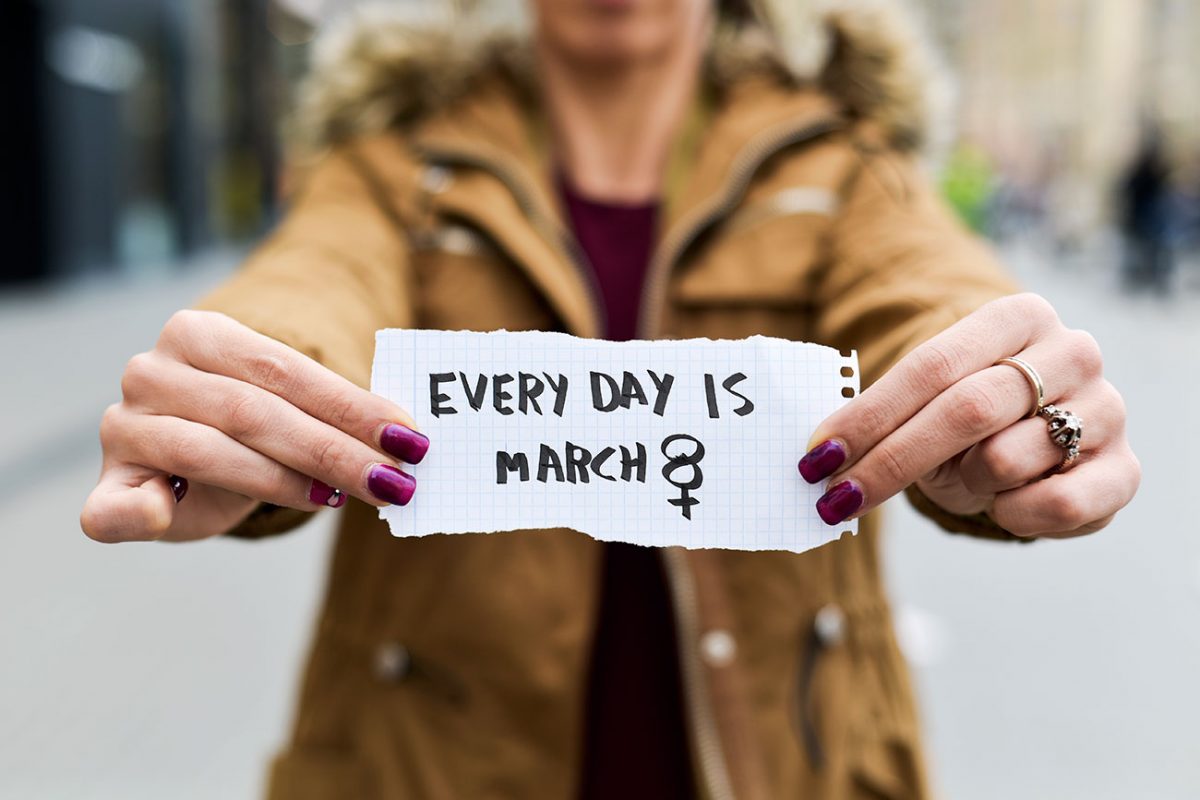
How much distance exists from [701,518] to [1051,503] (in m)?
0.29

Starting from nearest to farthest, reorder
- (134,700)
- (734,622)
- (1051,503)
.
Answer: (1051,503), (734,622), (134,700)

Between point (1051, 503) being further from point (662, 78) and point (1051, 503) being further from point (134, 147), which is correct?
point (134, 147)

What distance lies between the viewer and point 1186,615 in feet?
14.3

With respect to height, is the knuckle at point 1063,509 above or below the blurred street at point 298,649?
below

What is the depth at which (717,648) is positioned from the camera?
1.39m

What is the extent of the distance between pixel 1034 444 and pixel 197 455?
704 millimetres

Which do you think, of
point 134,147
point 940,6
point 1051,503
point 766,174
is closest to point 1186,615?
point 766,174

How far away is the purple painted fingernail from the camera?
3.13 feet

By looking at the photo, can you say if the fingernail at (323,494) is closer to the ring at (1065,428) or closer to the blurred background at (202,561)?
the ring at (1065,428)

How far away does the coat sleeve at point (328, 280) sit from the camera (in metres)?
1.08

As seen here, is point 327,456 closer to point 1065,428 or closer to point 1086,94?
point 1065,428

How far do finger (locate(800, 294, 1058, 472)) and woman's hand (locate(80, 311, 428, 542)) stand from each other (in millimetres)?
365

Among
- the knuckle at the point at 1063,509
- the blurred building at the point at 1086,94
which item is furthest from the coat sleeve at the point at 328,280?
the blurred building at the point at 1086,94

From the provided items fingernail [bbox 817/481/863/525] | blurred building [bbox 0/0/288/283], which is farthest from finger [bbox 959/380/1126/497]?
blurred building [bbox 0/0/288/283]
